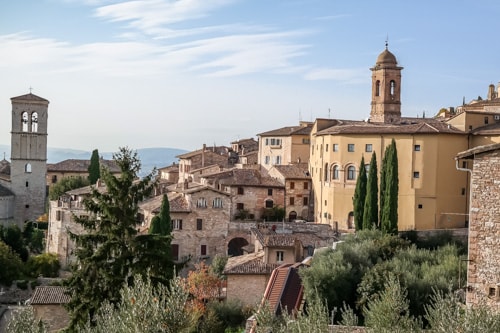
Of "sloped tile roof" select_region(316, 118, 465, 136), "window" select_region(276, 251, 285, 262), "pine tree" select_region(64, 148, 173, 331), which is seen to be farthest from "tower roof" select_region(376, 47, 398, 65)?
"pine tree" select_region(64, 148, 173, 331)

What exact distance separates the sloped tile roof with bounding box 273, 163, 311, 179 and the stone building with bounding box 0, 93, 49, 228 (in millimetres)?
23788

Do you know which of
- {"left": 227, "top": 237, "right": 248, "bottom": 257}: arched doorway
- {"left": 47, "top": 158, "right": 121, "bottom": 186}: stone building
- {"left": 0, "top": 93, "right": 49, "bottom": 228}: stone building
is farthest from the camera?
{"left": 47, "top": 158, "right": 121, "bottom": 186}: stone building

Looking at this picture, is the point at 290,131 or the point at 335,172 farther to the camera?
the point at 290,131

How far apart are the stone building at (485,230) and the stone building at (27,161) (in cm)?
5554

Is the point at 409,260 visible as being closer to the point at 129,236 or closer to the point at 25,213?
the point at 129,236

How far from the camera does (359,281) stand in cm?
2861

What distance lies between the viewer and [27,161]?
67750mm

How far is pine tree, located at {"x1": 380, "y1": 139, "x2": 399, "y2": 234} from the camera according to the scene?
133ft

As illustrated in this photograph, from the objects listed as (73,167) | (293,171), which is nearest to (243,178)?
(293,171)

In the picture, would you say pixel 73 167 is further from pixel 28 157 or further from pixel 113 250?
pixel 113 250

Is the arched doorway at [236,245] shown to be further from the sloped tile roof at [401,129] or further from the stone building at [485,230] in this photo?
the stone building at [485,230]

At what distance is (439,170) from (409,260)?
1334 cm

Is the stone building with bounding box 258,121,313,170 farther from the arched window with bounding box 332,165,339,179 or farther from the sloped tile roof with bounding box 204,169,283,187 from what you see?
the arched window with bounding box 332,165,339,179

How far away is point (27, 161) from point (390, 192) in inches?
1492
